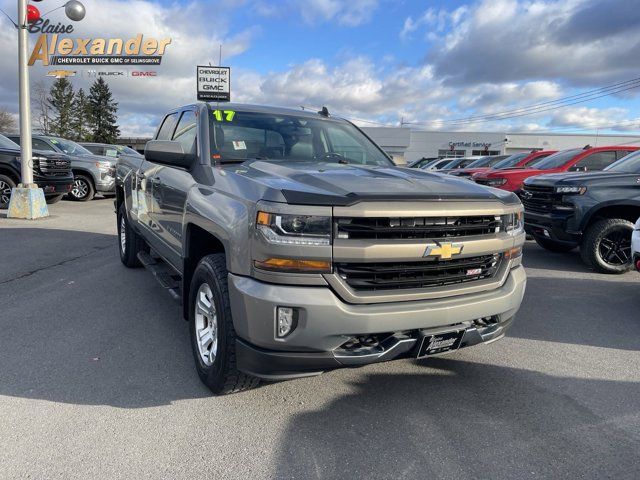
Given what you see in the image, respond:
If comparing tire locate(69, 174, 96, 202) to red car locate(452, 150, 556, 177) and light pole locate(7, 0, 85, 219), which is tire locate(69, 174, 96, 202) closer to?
light pole locate(7, 0, 85, 219)

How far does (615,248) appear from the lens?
6.52 m

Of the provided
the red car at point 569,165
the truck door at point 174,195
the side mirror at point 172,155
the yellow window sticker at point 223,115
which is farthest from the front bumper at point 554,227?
the side mirror at point 172,155

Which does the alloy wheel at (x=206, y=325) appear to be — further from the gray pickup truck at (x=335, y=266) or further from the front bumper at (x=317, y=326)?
the front bumper at (x=317, y=326)

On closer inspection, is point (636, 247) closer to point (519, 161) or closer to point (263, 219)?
point (263, 219)

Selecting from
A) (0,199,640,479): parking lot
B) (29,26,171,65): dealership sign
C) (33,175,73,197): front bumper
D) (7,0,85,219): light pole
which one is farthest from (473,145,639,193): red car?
(29,26,171,65): dealership sign

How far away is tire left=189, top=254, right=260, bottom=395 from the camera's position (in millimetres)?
2775

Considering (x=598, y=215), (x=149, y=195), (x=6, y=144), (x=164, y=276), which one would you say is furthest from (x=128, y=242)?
(x=6, y=144)

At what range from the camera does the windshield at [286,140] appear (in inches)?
151

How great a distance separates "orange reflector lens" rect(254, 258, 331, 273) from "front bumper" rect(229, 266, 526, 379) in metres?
0.09

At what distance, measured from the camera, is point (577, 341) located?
4164 millimetres

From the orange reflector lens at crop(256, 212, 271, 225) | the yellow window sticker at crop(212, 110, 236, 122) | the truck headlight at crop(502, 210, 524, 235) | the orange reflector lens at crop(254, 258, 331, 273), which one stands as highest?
the yellow window sticker at crop(212, 110, 236, 122)

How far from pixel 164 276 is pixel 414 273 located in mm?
2647

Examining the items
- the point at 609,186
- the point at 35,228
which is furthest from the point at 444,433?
the point at 35,228

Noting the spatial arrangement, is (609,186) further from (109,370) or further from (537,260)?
(109,370)
